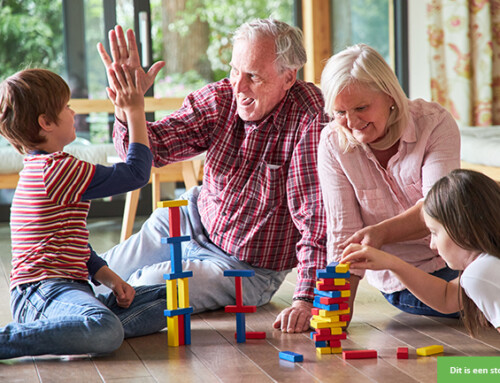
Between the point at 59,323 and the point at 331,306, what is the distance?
626mm

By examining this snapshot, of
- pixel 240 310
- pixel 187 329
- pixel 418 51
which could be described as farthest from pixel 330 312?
pixel 418 51

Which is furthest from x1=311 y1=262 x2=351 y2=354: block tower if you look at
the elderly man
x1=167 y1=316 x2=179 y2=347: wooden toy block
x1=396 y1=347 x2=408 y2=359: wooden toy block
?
x1=167 y1=316 x2=179 y2=347: wooden toy block

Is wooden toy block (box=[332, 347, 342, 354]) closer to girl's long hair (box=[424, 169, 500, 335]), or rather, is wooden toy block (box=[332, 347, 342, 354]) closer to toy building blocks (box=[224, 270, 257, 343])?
toy building blocks (box=[224, 270, 257, 343])

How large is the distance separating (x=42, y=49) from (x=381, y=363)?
360 cm

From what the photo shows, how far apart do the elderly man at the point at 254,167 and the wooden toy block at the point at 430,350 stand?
1.16 feet

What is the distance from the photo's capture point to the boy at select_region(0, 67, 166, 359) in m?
1.66

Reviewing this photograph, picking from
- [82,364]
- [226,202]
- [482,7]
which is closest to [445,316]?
[226,202]

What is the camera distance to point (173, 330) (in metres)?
1.73

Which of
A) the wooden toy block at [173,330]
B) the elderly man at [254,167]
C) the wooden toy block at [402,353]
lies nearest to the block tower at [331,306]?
the wooden toy block at [402,353]

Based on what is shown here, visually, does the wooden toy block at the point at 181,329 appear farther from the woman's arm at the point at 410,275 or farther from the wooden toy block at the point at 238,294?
the woman's arm at the point at 410,275

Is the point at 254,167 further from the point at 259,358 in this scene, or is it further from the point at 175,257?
the point at 259,358

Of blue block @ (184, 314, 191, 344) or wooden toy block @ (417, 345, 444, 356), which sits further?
blue block @ (184, 314, 191, 344)

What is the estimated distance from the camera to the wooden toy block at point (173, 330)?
1.73 meters

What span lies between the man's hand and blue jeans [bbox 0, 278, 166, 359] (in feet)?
1.36
